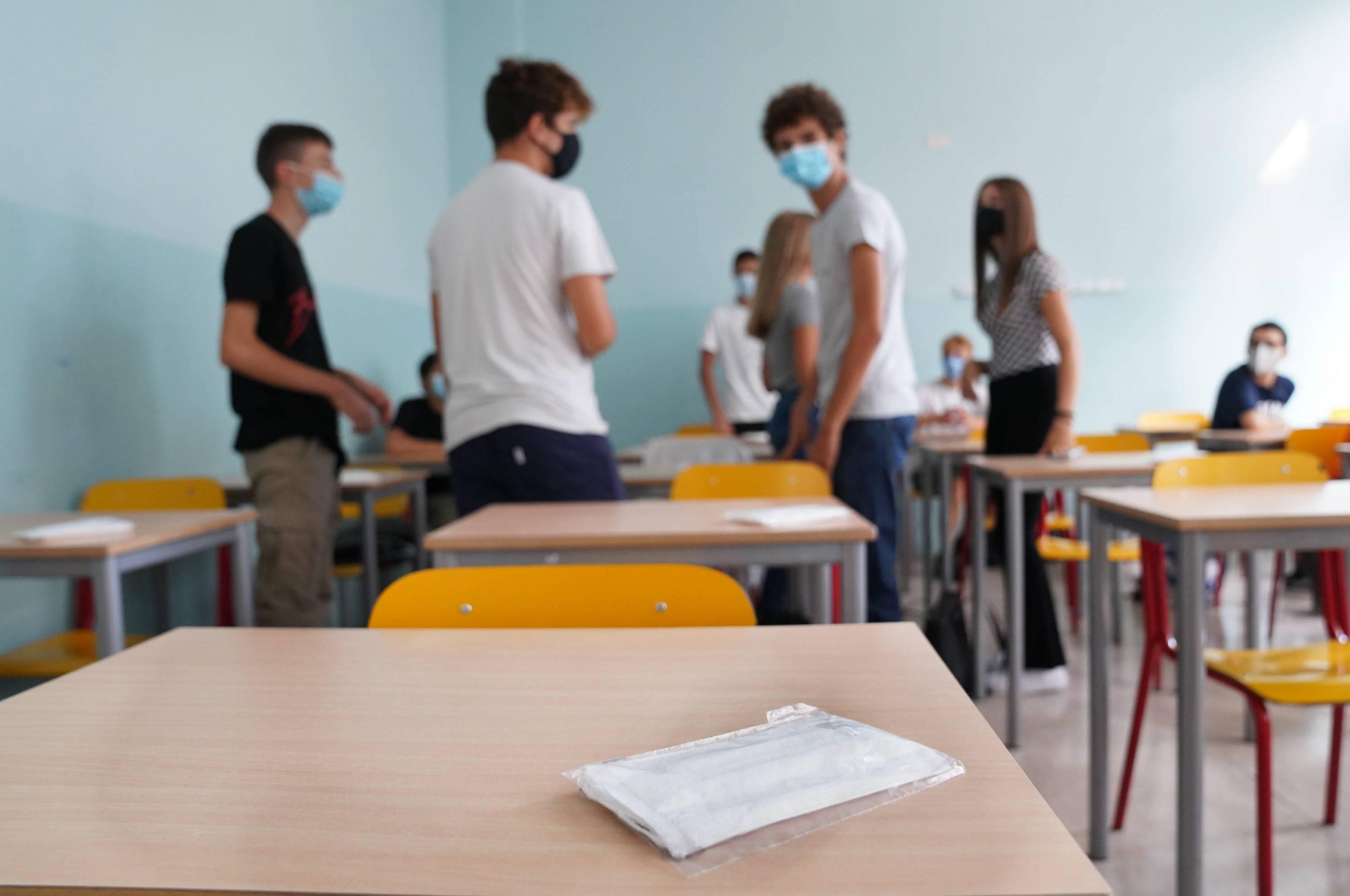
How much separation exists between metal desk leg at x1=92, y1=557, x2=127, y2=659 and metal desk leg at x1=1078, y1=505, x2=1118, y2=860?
1.78 metres

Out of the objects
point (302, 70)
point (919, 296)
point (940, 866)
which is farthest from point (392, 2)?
point (940, 866)

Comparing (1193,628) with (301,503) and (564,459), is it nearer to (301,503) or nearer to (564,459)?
(564,459)

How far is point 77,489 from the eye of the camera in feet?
7.87

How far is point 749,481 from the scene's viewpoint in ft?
7.32

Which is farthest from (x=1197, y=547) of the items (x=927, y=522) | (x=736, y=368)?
(x=736, y=368)

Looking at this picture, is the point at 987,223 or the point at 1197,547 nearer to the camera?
the point at 1197,547

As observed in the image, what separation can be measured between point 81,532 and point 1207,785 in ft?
7.60

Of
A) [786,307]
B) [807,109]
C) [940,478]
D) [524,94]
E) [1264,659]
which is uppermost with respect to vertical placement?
[807,109]

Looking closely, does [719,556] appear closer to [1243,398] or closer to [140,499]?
[140,499]

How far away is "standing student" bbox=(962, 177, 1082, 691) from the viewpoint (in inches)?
103

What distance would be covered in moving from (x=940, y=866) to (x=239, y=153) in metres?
3.32

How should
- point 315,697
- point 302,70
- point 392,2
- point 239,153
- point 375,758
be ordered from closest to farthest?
point 375,758
point 315,697
point 239,153
point 302,70
point 392,2

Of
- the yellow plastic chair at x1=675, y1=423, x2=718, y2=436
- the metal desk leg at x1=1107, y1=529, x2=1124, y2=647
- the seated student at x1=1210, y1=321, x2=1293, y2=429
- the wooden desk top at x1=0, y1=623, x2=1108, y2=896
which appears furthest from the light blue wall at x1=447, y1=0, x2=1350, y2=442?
the wooden desk top at x1=0, y1=623, x2=1108, y2=896

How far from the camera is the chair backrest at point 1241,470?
6.63 ft
